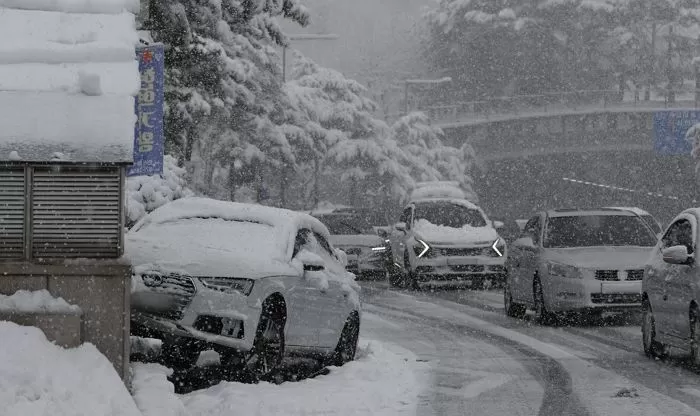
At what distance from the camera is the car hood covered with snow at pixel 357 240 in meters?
34.1

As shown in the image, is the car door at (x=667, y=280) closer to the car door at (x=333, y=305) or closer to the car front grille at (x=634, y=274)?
the car door at (x=333, y=305)

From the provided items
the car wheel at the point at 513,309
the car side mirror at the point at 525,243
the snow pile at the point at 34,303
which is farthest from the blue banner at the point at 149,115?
the car wheel at the point at 513,309

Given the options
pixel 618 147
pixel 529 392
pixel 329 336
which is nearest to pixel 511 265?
pixel 329 336

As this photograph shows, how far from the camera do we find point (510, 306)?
72.0 ft

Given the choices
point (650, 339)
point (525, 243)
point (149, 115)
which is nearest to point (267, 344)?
point (149, 115)

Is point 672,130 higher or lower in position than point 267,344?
higher

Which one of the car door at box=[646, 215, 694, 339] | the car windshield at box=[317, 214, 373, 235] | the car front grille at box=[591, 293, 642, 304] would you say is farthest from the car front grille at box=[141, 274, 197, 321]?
the car windshield at box=[317, 214, 373, 235]

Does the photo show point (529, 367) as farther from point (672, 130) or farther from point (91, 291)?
point (672, 130)

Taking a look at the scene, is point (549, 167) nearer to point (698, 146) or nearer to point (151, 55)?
point (698, 146)

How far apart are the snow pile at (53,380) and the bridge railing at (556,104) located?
248 feet

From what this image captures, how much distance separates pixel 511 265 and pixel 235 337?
1010 centimetres

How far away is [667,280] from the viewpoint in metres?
15.0

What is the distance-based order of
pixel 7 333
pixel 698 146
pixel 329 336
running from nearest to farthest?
pixel 7 333 < pixel 329 336 < pixel 698 146

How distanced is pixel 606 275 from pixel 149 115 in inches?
277
